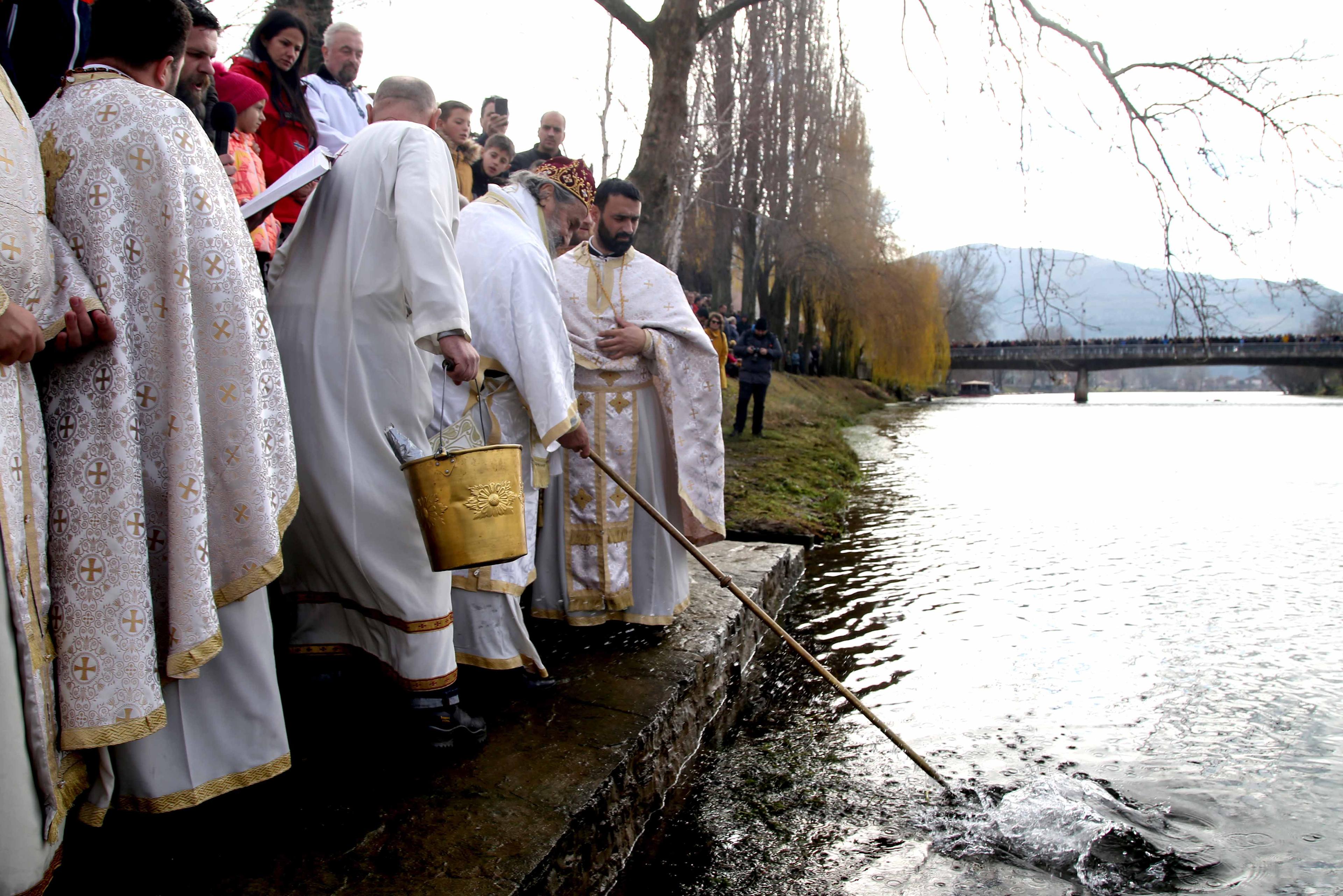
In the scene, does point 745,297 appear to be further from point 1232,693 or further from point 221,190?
point 221,190

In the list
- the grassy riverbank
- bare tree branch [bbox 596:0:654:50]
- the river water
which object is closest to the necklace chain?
the river water

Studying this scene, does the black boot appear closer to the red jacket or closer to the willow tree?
the red jacket

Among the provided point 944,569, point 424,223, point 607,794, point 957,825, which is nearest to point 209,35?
point 424,223

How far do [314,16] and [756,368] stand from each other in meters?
7.16

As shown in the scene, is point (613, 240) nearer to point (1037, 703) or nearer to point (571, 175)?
point (571, 175)

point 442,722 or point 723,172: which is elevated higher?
point 723,172

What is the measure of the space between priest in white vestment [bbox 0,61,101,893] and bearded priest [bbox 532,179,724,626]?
2.15 m

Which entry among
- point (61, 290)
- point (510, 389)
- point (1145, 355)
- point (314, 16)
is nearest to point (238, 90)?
point (510, 389)

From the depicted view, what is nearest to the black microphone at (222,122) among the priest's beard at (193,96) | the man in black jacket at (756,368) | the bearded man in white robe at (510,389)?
the priest's beard at (193,96)

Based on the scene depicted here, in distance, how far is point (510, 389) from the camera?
3.18 meters

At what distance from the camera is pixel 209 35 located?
3086mm

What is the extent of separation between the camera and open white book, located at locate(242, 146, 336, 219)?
96.2 inches

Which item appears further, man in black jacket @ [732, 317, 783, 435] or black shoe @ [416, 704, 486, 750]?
man in black jacket @ [732, 317, 783, 435]

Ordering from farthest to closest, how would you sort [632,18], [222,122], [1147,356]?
[1147,356], [632,18], [222,122]
